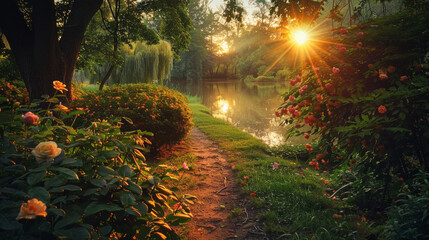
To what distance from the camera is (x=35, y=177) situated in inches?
46.3

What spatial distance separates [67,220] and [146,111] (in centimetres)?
448

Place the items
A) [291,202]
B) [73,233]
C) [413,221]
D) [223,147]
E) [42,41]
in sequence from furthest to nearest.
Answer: [223,147] < [42,41] < [291,202] < [413,221] < [73,233]

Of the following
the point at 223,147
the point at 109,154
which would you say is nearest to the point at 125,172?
the point at 109,154

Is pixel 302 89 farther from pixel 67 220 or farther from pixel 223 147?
pixel 223 147

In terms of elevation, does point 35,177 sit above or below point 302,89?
below

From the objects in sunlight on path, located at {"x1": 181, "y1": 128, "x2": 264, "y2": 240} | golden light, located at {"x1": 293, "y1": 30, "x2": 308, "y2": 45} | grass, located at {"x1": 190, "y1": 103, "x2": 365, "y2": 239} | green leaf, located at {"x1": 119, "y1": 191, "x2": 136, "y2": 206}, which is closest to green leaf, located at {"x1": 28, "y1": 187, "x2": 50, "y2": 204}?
green leaf, located at {"x1": 119, "y1": 191, "x2": 136, "y2": 206}

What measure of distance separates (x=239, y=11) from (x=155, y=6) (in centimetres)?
369

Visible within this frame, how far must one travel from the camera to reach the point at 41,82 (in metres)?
4.49

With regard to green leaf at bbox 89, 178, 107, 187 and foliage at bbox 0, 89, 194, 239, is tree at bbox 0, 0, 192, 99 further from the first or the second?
green leaf at bbox 89, 178, 107, 187

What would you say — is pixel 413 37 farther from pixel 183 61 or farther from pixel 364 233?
pixel 183 61

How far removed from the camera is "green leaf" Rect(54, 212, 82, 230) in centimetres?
108

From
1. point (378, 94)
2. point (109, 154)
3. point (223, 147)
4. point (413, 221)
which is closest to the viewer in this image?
point (109, 154)

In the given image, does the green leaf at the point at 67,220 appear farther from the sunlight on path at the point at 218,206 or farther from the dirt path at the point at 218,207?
the dirt path at the point at 218,207

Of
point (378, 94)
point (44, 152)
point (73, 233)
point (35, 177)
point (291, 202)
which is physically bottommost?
point (291, 202)
